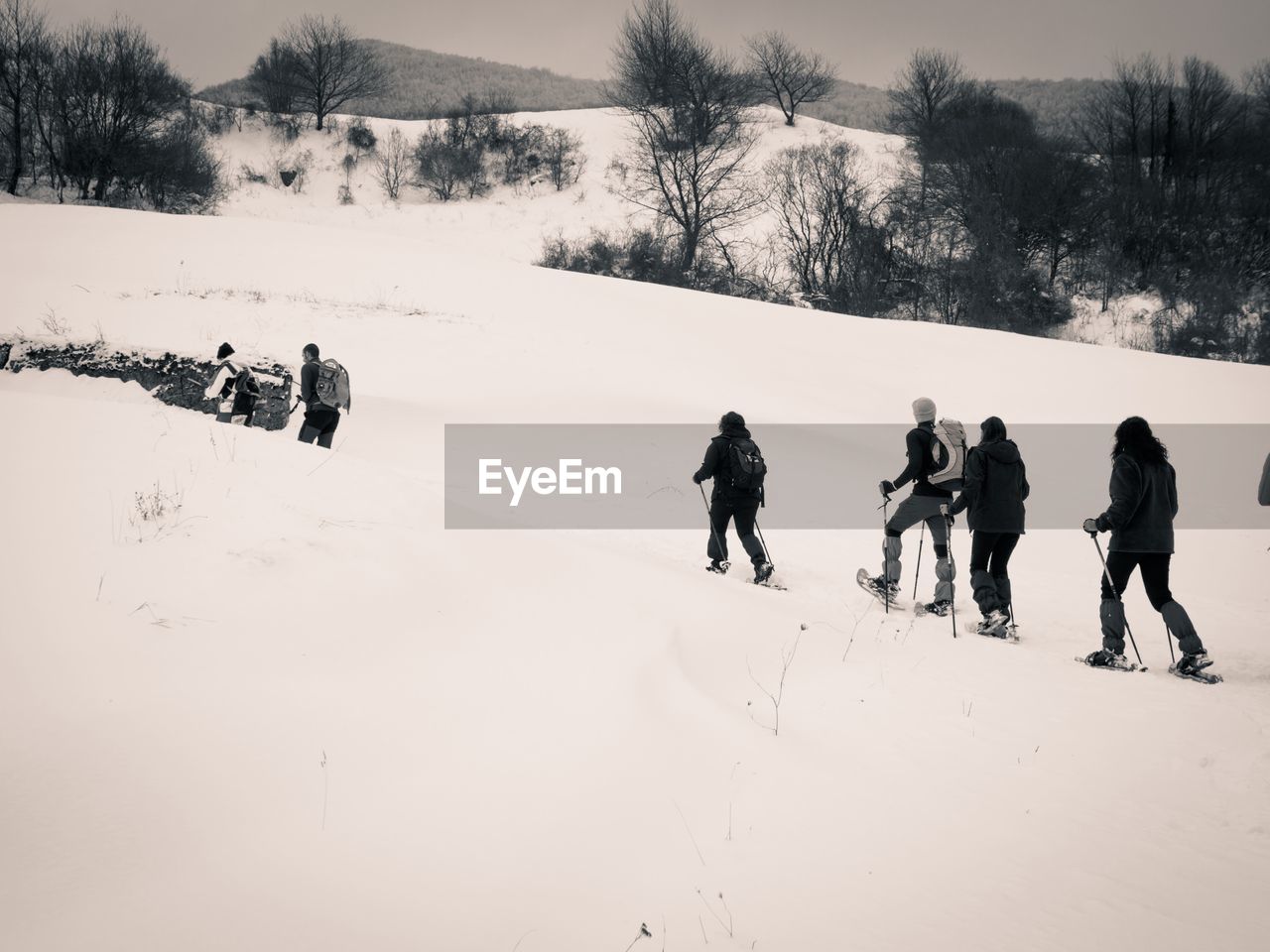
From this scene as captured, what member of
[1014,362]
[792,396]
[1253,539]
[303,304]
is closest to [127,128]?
[303,304]

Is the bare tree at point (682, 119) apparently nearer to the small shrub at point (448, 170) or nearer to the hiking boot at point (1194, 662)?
the small shrub at point (448, 170)

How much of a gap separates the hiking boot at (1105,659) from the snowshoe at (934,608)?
148 cm

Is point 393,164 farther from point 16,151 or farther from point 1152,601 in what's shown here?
point 1152,601

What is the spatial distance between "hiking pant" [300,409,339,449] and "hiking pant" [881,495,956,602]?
6.35 meters

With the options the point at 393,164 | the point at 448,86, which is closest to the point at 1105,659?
the point at 393,164

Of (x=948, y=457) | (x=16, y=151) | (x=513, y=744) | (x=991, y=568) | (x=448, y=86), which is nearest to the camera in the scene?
(x=513, y=744)

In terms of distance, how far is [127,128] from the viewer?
34.9m

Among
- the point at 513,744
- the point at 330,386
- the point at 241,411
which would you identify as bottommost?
the point at 513,744

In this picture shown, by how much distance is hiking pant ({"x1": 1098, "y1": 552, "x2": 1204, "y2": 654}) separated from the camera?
625cm

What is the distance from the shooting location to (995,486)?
7.33m

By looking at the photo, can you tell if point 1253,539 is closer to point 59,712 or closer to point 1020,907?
point 1020,907

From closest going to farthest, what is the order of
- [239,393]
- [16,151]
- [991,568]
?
[991,568], [239,393], [16,151]

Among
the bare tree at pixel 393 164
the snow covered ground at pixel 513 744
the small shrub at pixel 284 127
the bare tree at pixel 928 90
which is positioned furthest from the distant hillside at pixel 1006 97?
the snow covered ground at pixel 513 744

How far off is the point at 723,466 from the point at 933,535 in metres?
2.21
